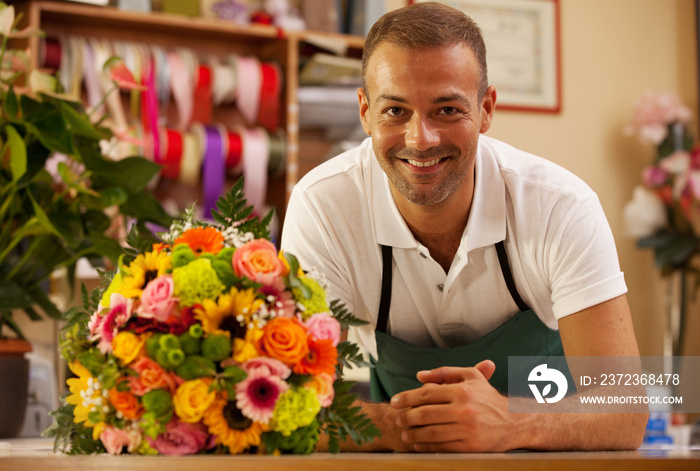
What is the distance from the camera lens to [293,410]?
0.77 metres

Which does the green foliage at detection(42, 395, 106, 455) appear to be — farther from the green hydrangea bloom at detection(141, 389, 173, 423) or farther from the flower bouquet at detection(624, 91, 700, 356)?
the flower bouquet at detection(624, 91, 700, 356)

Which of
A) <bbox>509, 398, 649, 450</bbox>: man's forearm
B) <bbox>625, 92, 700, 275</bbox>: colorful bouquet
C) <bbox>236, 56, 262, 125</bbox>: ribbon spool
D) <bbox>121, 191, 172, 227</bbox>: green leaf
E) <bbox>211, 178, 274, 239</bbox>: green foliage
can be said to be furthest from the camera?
<bbox>625, 92, 700, 275</bbox>: colorful bouquet

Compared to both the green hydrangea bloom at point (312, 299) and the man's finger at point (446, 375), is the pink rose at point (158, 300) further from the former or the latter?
the man's finger at point (446, 375)

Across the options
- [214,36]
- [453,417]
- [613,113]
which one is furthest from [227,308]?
[613,113]

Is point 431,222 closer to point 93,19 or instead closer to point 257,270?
point 257,270

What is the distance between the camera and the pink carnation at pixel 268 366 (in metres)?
0.77

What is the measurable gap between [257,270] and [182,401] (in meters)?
0.14

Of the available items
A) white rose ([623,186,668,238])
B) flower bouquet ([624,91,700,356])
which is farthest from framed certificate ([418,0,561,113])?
→ white rose ([623,186,668,238])

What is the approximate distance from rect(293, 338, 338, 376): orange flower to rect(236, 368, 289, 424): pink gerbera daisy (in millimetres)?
38

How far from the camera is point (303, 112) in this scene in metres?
2.79

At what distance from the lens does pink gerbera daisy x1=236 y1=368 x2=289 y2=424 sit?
0.76 meters

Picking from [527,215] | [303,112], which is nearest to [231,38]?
[303,112]

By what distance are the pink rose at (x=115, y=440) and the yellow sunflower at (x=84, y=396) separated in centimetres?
1

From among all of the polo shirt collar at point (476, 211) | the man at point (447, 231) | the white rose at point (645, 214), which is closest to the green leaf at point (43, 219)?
the man at point (447, 231)
